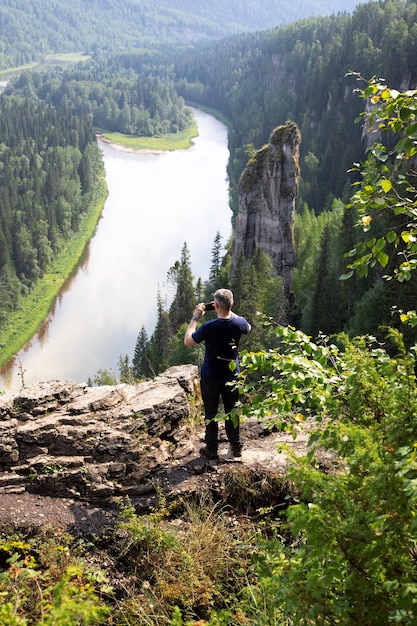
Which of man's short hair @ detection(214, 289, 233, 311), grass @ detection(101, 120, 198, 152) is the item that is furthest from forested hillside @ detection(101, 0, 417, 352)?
man's short hair @ detection(214, 289, 233, 311)

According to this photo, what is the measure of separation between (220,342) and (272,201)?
4041 cm

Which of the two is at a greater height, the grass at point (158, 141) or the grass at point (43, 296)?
the grass at point (158, 141)

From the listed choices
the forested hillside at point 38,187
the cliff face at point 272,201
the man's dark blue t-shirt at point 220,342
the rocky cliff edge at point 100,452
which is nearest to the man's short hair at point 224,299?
the man's dark blue t-shirt at point 220,342

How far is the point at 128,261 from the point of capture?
71625 millimetres

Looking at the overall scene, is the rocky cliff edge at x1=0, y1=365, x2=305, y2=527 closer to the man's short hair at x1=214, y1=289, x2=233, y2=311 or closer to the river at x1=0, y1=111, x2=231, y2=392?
the man's short hair at x1=214, y1=289, x2=233, y2=311

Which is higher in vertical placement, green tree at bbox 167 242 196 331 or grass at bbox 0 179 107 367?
green tree at bbox 167 242 196 331

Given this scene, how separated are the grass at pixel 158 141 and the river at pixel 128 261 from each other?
37.6ft

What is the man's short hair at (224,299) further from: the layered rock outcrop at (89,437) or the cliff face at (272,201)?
the cliff face at (272,201)

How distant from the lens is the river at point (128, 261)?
51.5 meters

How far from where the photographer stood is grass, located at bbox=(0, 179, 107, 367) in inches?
2196

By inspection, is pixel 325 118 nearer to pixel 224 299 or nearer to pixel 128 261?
pixel 128 261

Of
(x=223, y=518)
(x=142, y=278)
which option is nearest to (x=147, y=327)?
(x=142, y=278)

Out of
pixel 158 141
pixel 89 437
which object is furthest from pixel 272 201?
pixel 158 141

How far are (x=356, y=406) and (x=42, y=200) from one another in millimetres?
92030
